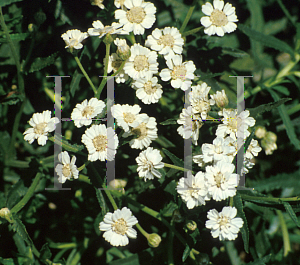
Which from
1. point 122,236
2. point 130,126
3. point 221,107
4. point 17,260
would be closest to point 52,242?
point 17,260

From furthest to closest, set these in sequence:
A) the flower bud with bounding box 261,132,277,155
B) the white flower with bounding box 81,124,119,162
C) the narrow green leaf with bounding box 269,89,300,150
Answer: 1. the flower bud with bounding box 261,132,277,155
2. the narrow green leaf with bounding box 269,89,300,150
3. the white flower with bounding box 81,124,119,162

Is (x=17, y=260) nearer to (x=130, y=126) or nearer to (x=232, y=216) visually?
(x=130, y=126)

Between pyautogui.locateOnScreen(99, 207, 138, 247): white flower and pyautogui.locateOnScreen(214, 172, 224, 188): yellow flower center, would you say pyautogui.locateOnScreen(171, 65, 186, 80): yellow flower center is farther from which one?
pyautogui.locateOnScreen(99, 207, 138, 247): white flower

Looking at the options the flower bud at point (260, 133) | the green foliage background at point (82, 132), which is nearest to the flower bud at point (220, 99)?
the green foliage background at point (82, 132)

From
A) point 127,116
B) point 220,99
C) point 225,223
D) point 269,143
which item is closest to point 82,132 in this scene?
point 127,116

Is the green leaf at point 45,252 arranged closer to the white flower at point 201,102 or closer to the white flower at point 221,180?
the white flower at point 221,180

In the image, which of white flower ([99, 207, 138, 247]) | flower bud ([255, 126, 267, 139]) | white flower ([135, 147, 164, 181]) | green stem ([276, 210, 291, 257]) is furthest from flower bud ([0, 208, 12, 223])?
green stem ([276, 210, 291, 257])
